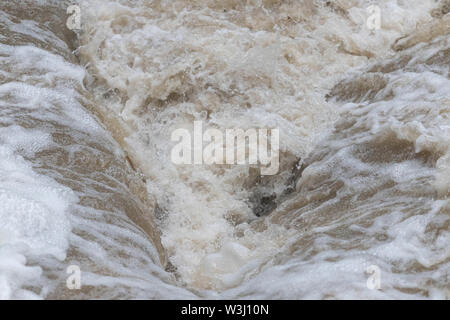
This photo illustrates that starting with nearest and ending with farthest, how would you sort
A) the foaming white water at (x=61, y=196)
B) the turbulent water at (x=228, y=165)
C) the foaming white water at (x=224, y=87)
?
the foaming white water at (x=61, y=196), the turbulent water at (x=228, y=165), the foaming white water at (x=224, y=87)

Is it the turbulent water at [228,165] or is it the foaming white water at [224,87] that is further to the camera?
the foaming white water at [224,87]

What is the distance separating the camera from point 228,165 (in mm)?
4359

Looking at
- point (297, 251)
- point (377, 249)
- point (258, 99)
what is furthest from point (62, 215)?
point (258, 99)

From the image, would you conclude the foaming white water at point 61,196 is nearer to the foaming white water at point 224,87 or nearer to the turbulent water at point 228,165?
the turbulent water at point 228,165

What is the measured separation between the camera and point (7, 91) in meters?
3.99

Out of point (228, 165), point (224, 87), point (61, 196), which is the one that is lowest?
point (61, 196)

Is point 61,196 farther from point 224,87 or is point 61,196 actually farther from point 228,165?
point 224,87

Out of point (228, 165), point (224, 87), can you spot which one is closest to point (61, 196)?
point (228, 165)

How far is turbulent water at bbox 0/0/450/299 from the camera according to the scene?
2773mm

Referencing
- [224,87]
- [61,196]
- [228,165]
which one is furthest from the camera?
[224,87]

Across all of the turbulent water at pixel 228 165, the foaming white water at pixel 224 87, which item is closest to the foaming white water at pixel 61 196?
the turbulent water at pixel 228 165

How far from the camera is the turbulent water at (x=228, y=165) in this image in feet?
9.10

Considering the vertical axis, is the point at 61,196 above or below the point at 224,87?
below
